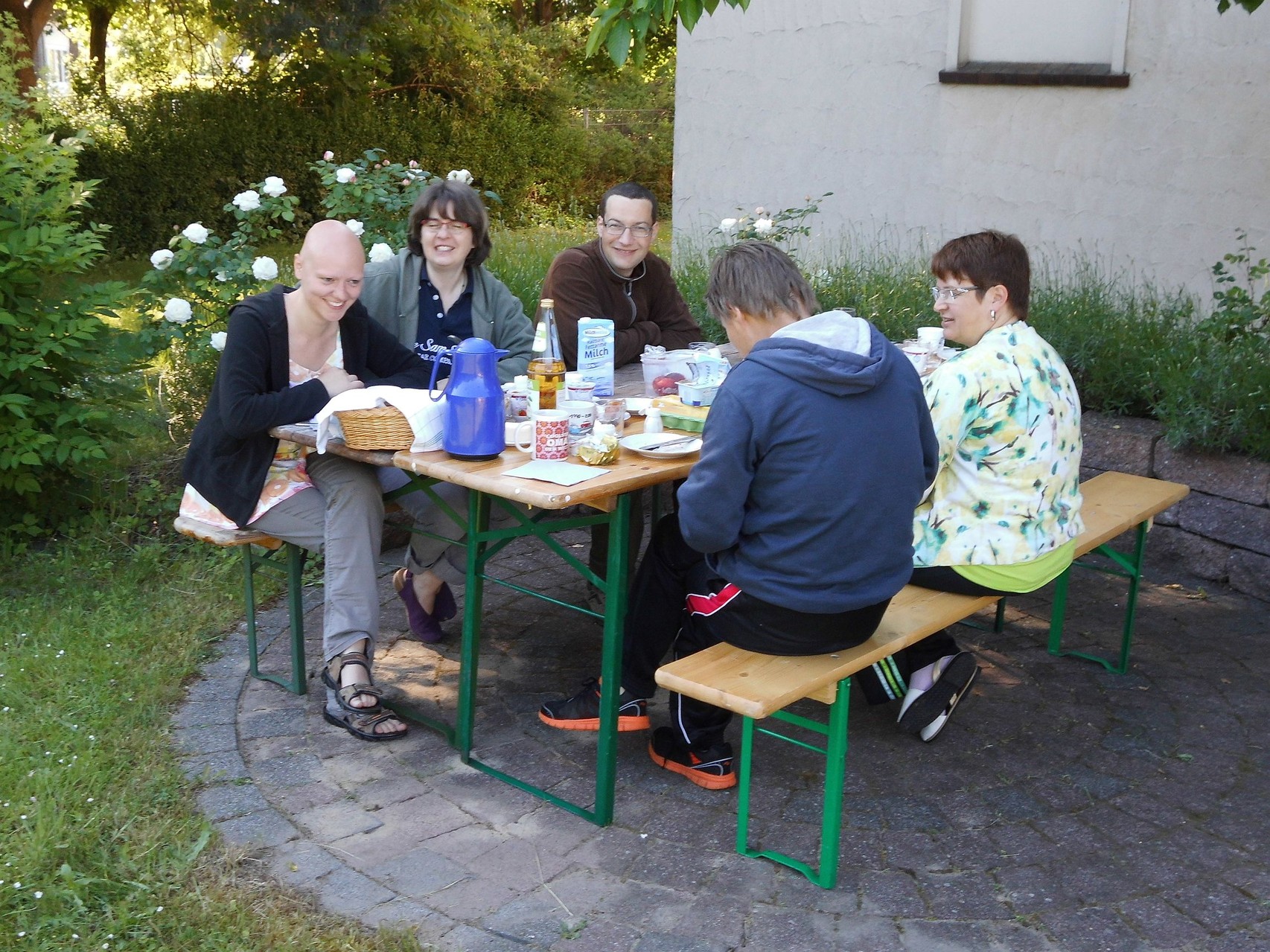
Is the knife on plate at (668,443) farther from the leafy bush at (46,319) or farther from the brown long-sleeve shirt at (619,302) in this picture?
the leafy bush at (46,319)

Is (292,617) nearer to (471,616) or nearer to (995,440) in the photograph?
(471,616)

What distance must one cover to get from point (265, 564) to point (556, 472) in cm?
139

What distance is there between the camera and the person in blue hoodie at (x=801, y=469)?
2711 mm

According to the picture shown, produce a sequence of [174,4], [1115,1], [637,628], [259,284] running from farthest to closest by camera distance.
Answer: [174,4], [1115,1], [259,284], [637,628]

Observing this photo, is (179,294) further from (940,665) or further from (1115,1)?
(1115,1)

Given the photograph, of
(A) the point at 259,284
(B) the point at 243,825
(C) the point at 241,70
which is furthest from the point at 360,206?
(C) the point at 241,70

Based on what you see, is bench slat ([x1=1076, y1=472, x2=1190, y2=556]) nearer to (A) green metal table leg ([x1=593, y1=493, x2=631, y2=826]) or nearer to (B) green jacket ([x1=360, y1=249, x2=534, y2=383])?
(A) green metal table leg ([x1=593, y1=493, x2=631, y2=826])

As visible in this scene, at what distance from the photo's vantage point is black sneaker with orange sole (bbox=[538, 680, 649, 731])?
3492 millimetres

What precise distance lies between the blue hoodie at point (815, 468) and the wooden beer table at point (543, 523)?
0.25m

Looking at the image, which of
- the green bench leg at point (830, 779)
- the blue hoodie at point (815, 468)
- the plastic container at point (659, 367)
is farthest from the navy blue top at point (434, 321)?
the green bench leg at point (830, 779)

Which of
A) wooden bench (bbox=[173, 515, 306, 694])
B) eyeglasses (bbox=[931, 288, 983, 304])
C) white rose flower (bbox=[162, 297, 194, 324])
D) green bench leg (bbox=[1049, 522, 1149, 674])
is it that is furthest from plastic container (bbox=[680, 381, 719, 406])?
white rose flower (bbox=[162, 297, 194, 324])

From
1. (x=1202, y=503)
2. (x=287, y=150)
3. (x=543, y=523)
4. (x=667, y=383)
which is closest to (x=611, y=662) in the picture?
(x=543, y=523)

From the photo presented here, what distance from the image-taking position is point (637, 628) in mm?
3402

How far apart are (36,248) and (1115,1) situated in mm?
5672
